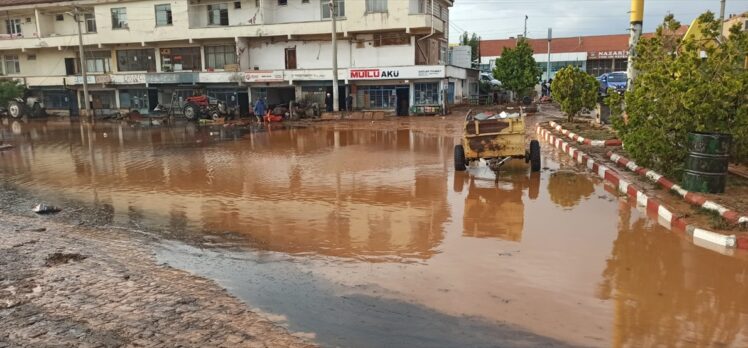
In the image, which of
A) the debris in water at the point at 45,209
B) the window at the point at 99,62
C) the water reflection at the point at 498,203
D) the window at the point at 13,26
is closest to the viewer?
the water reflection at the point at 498,203

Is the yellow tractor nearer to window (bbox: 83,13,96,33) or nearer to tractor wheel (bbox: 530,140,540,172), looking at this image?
tractor wheel (bbox: 530,140,540,172)

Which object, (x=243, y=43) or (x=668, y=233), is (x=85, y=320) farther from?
(x=243, y=43)

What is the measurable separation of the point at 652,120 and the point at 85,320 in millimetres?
8700

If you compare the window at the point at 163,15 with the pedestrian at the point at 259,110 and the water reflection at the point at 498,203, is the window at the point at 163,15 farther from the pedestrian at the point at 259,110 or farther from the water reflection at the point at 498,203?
the water reflection at the point at 498,203

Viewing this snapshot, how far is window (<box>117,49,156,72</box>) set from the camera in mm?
40562

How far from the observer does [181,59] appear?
3956cm

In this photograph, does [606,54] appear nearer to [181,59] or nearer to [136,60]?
[181,59]

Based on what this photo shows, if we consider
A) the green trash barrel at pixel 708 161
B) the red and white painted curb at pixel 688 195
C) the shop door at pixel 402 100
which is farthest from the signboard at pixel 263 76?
the green trash barrel at pixel 708 161

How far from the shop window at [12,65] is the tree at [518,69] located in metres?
39.1

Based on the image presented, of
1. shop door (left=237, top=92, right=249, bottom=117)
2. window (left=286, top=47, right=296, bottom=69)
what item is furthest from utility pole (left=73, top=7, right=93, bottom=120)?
window (left=286, top=47, right=296, bottom=69)

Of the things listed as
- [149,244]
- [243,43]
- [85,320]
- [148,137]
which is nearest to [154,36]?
[243,43]

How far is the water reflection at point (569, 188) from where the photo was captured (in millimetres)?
9242

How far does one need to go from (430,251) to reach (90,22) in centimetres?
4336

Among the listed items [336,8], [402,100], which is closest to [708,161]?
[402,100]
